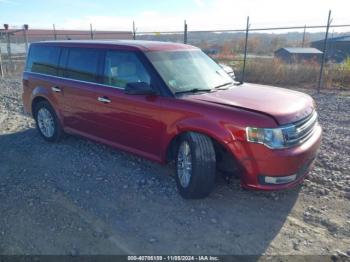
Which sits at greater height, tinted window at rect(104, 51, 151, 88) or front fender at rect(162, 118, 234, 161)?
tinted window at rect(104, 51, 151, 88)

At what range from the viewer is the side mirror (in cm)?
387

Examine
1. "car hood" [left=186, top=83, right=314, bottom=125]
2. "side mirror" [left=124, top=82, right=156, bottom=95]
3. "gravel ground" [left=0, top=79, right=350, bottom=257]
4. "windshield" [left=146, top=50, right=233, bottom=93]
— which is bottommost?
"gravel ground" [left=0, top=79, right=350, bottom=257]

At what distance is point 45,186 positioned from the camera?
4207 millimetres

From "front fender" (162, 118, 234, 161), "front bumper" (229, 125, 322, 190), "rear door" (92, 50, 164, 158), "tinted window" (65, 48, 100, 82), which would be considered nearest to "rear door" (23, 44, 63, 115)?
"tinted window" (65, 48, 100, 82)

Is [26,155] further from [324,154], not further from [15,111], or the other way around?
[324,154]

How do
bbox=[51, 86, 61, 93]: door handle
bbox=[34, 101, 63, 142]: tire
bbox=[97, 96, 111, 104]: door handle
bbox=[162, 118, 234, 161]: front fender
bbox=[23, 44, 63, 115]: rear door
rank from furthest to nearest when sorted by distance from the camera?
bbox=[34, 101, 63, 142]: tire < bbox=[23, 44, 63, 115]: rear door < bbox=[51, 86, 61, 93]: door handle < bbox=[97, 96, 111, 104]: door handle < bbox=[162, 118, 234, 161]: front fender

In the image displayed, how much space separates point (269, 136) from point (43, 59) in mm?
4360

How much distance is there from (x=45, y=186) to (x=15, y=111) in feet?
16.2

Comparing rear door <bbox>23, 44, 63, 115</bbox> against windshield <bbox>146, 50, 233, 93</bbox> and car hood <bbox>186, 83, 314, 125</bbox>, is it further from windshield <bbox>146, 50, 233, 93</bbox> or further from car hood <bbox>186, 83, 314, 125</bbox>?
car hood <bbox>186, 83, 314, 125</bbox>

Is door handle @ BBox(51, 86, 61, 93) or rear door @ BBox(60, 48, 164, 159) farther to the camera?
door handle @ BBox(51, 86, 61, 93)

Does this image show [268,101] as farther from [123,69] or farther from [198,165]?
[123,69]

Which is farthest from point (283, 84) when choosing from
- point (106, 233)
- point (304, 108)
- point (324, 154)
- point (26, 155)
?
point (106, 233)

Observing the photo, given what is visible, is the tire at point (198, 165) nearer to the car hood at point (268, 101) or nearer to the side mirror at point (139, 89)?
the car hood at point (268, 101)

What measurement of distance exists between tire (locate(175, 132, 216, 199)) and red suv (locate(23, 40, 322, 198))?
Answer: 0.01 meters
